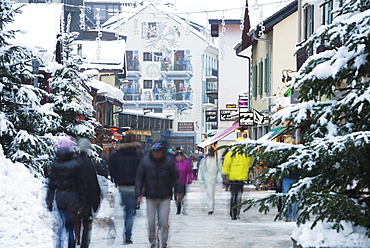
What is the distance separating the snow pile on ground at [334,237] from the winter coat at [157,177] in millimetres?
2719

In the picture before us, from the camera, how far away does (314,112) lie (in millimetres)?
8844

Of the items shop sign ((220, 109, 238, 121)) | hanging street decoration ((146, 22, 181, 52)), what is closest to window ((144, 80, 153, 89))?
hanging street decoration ((146, 22, 181, 52))

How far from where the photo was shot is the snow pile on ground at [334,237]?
817 cm

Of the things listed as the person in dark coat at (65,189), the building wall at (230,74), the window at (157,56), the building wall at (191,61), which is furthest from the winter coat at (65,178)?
the window at (157,56)

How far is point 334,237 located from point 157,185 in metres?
3.31

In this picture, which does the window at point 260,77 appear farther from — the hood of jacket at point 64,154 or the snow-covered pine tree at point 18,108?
the hood of jacket at point 64,154

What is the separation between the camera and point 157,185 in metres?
10.8

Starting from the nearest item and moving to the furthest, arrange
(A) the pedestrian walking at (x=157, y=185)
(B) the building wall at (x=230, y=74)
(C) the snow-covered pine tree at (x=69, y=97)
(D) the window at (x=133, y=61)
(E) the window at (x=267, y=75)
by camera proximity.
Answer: (A) the pedestrian walking at (x=157, y=185) < (C) the snow-covered pine tree at (x=69, y=97) < (E) the window at (x=267, y=75) < (B) the building wall at (x=230, y=74) < (D) the window at (x=133, y=61)

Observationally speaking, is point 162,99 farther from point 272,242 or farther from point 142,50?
point 272,242

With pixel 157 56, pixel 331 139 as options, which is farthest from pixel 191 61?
pixel 331 139

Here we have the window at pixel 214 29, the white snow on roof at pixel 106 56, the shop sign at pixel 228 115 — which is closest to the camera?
the shop sign at pixel 228 115

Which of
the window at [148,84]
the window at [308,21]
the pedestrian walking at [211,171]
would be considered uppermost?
the window at [148,84]

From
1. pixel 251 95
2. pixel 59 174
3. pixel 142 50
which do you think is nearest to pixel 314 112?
pixel 59 174

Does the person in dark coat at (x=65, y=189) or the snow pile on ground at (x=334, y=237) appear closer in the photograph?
the snow pile on ground at (x=334, y=237)
